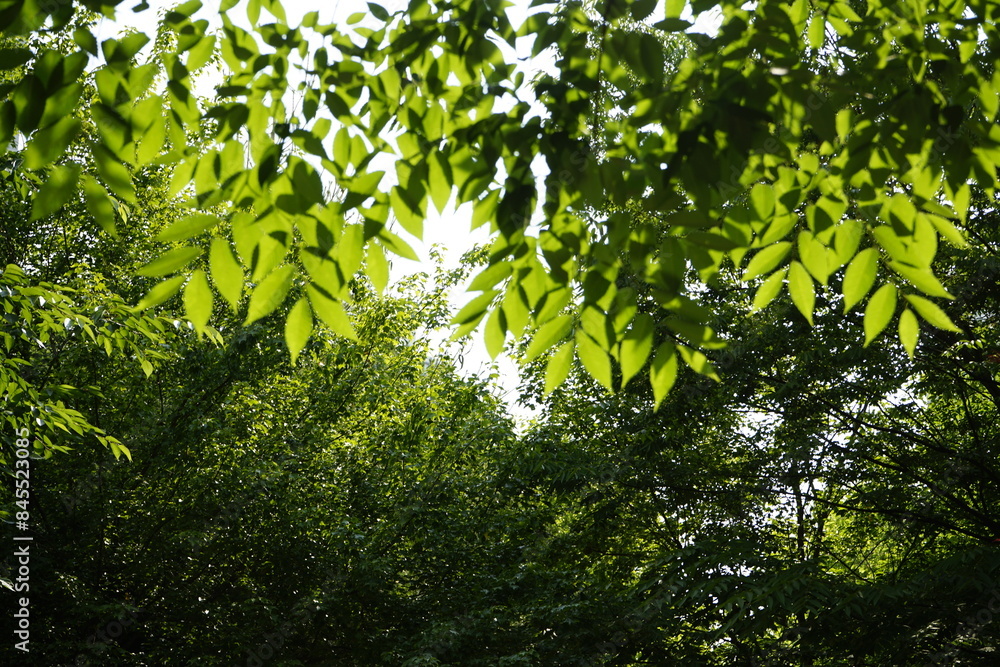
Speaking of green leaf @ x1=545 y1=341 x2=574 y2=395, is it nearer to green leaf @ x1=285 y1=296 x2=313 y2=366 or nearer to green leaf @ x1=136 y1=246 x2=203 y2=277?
green leaf @ x1=285 y1=296 x2=313 y2=366

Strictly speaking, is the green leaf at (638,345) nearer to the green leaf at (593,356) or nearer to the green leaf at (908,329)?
the green leaf at (593,356)

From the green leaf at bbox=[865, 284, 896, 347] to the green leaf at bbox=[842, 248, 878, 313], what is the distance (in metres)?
0.03

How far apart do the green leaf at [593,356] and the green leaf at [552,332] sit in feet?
0.13

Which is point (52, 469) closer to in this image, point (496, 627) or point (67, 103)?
point (496, 627)

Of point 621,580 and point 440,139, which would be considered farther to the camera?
point 621,580

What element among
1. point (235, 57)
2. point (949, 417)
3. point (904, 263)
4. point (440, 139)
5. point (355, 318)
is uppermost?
point (355, 318)

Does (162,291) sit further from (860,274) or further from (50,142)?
(860,274)

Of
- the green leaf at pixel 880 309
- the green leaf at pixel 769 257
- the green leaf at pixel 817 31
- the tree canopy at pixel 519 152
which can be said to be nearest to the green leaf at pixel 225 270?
the tree canopy at pixel 519 152

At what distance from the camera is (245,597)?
10773 mm

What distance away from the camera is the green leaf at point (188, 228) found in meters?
1.64

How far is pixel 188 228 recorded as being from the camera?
1.65 m

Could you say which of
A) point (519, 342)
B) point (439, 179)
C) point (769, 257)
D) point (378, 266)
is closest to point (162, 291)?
point (378, 266)

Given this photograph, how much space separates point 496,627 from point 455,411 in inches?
159

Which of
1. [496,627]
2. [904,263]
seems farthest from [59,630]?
[904,263]
